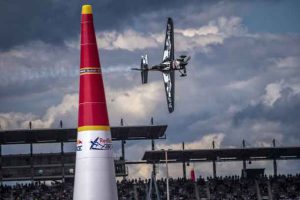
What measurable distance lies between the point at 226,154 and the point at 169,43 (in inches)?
1249

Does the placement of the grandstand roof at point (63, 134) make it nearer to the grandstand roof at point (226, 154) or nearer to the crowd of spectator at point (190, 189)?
the grandstand roof at point (226, 154)

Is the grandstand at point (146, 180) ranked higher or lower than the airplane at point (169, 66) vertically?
lower

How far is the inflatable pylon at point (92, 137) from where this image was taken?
129 feet

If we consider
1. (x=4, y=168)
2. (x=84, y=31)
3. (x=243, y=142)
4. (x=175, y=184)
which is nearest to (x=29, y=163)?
(x=4, y=168)

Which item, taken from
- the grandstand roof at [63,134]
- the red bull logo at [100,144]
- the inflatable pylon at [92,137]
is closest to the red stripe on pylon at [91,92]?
the inflatable pylon at [92,137]

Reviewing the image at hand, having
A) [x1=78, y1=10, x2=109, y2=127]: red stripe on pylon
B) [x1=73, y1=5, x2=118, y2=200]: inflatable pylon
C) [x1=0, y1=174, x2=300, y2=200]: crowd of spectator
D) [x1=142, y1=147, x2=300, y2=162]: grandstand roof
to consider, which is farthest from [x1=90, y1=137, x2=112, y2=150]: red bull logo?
[x1=142, y1=147, x2=300, y2=162]: grandstand roof

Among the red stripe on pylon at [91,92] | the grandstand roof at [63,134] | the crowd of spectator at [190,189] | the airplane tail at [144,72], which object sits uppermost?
the airplane tail at [144,72]

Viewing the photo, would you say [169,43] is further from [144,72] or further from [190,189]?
[190,189]

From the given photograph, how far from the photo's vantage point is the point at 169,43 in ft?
222

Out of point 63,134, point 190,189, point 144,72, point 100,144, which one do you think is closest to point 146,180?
point 190,189

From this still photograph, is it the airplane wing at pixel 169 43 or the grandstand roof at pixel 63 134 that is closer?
the airplane wing at pixel 169 43

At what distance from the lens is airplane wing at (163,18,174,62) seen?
221 ft

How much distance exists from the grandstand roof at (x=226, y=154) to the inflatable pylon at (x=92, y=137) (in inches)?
1993

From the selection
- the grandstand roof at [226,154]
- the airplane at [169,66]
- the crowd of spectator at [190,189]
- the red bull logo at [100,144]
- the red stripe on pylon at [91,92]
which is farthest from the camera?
the grandstand roof at [226,154]
